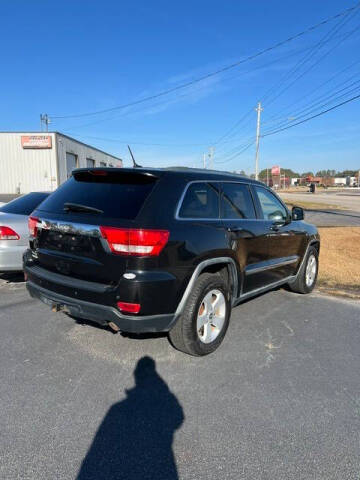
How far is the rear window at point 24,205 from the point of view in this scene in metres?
5.73

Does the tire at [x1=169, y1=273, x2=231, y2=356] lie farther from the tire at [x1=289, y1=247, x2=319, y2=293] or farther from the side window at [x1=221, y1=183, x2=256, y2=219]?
Result: the tire at [x1=289, y1=247, x2=319, y2=293]

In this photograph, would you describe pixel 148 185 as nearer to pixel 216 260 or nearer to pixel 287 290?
pixel 216 260

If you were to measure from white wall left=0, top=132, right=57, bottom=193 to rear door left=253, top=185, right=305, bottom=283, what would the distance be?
30860 millimetres

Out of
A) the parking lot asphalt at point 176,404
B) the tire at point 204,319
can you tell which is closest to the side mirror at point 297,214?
the parking lot asphalt at point 176,404

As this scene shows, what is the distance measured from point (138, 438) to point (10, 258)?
3746 mm

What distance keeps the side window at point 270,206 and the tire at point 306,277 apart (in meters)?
1.02

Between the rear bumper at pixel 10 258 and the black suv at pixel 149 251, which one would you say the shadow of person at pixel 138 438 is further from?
the rear bumper at pixel 10 258

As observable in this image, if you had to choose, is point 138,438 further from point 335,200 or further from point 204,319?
point 335,200

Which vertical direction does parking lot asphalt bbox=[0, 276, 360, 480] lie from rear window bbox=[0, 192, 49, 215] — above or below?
below

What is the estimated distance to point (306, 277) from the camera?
5383mm

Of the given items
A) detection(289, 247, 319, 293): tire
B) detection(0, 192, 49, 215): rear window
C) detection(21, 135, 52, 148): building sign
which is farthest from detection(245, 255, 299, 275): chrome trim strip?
detection(21, 135, 52, 148): building sign

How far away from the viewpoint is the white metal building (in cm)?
3222

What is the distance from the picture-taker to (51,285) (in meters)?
3.16

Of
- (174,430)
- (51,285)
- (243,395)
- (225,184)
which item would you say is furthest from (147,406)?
(225,184)
